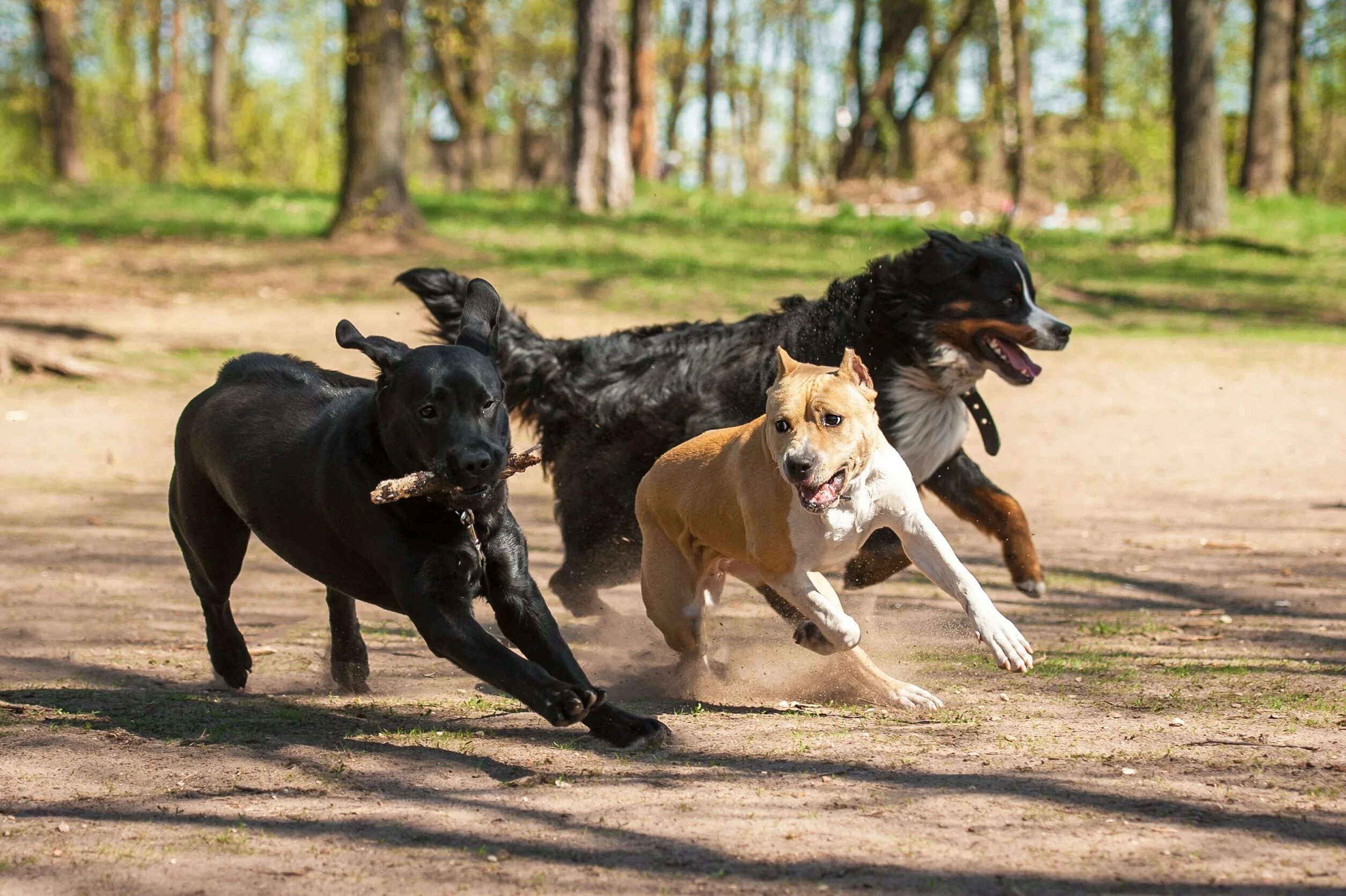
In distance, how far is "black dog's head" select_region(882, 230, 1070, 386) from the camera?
681 centimetres

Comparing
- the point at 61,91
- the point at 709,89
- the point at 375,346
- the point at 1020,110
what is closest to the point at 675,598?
the point at 375,346

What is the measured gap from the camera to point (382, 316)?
15180 millimetres

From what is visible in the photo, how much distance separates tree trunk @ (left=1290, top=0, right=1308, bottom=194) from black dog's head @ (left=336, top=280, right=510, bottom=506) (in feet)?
113

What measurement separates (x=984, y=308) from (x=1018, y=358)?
29cm

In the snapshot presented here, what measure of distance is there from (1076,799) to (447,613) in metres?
1.99

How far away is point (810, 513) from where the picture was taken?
496 cm

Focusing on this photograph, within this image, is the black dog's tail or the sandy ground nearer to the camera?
the sandy ground

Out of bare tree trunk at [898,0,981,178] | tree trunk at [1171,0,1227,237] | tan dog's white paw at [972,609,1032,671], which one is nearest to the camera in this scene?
tan dog's white paw at [972,609,1032,671]

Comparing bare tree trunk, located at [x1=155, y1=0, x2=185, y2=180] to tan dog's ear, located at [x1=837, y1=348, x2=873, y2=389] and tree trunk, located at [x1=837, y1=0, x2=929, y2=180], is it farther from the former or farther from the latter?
tan dog's ear, located at [x1=837, y1=348, x2=873, y2=389]

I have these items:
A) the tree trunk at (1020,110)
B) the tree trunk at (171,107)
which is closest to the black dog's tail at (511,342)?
the tree trunk at (1020,110)

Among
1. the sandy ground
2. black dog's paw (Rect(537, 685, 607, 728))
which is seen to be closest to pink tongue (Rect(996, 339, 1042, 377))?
the sandy ground

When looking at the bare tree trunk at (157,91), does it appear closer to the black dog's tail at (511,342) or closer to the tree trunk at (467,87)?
the tree trunk at (467,87)

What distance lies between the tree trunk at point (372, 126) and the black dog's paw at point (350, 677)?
13.1 meters

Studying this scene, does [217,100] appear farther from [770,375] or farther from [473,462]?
[473,462]
